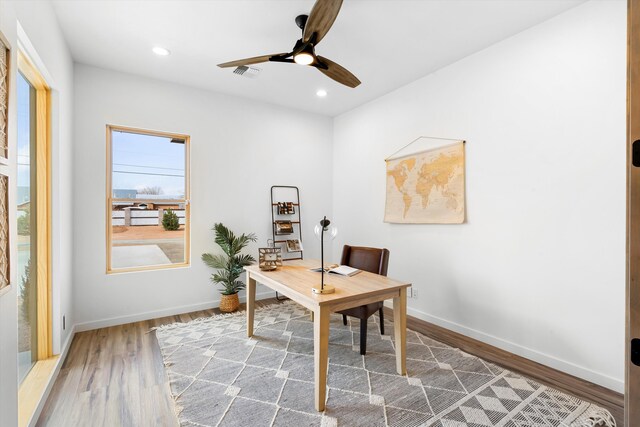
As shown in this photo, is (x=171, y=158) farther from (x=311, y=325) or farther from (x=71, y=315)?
(x=311, y=325)

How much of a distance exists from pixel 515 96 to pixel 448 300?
2.09m

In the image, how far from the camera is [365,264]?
124 inches

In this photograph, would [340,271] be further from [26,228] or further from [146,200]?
[146,200]

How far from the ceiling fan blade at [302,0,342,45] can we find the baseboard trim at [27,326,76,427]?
2.88 m

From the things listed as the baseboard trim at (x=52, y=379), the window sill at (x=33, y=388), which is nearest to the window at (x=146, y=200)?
the baseboard trim at (x=52, y=379)

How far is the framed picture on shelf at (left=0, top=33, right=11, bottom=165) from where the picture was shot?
1.24m

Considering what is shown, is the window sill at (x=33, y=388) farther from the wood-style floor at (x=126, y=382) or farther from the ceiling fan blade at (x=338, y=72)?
the ceiling fan blade at (x=338, y=72)

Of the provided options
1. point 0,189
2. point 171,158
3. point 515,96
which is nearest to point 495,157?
point 515,96

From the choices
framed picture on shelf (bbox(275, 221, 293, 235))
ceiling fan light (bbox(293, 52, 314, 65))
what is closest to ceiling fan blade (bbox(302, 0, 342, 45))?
ceiling fan light (bbox(293, 52, 314, 65))

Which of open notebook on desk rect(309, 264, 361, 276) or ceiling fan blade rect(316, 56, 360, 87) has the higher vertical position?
ceiling fan blade rect(316, 56, 360, 87)

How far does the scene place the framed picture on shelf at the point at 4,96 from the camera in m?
1.24

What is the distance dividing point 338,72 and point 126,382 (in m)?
2.93

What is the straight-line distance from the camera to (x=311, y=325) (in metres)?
3.30

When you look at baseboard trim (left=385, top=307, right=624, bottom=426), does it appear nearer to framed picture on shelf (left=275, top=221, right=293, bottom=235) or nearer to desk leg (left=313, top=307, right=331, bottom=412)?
desk leg (left=313, top=307, right=331, bottom=412)
